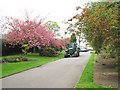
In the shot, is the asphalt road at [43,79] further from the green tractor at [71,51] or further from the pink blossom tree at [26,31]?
the green tractor at [71,51]

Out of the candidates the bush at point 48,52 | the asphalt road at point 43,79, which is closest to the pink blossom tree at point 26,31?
the bush at point 48,52

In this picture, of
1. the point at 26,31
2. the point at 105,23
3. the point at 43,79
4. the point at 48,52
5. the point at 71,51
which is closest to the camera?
the point at 105,23

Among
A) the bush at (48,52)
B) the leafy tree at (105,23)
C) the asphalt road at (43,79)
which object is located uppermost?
the leafy tree at (105,23)

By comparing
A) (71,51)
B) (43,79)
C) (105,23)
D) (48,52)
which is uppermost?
(105,23)

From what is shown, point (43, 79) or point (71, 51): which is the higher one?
point (71, 51)

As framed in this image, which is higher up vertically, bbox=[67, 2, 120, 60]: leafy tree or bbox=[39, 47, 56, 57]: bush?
bbox=[67, 2, 120, 60]: leafy tree

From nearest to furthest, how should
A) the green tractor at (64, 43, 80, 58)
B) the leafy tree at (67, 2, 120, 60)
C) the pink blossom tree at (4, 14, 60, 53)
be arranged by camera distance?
the leafy tree at (67, 2, 120, 60) < the pink blossom tree at (4, 14, 60, 53) < the green tractor at (64, 43, 80, 58)

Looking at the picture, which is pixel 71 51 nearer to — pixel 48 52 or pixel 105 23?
pixel 48 52

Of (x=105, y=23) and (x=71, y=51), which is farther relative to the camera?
(x=71, y=51)

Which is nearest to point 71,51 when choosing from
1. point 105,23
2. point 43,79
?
point 43,79

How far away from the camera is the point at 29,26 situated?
1825 centimetres

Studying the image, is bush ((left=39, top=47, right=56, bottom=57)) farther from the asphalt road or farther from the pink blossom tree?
the asphalt road

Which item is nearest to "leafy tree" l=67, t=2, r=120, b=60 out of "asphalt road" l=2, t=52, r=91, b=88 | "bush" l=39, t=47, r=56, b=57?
"asphalt road" l=2, t=52, r=91, b=88

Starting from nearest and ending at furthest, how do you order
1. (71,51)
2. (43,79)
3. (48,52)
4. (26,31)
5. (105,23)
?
(105,23), (43,79), (26,31), (71,51), (48,52)
